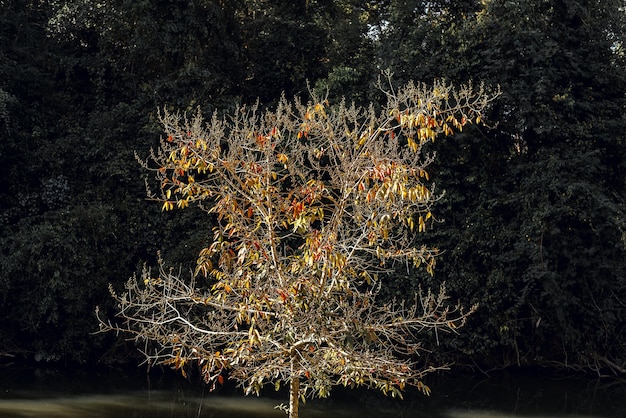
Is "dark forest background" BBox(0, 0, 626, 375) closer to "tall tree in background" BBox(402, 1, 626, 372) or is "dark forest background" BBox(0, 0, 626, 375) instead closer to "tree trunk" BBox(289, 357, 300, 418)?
"tall tree in background" BBox(402, 1, 626, 372)

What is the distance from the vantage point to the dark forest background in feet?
36.9

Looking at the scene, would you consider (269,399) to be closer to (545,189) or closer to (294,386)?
(545,189)

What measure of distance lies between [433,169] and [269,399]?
12.5 feet

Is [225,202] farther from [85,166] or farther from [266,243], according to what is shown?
[85,166]

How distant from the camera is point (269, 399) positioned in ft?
32.6

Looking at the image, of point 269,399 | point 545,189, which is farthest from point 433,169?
point 269,399

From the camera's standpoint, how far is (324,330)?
511cm

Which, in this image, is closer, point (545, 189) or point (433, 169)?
point (545, 189)

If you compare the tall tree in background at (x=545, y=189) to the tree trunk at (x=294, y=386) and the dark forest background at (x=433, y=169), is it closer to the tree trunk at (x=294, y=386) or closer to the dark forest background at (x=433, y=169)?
the dark forest background at (x=433, y=169)

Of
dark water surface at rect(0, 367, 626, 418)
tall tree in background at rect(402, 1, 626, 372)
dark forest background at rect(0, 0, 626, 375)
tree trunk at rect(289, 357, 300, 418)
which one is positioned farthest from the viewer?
dark forest background at rect(0, 0, 626, 375)

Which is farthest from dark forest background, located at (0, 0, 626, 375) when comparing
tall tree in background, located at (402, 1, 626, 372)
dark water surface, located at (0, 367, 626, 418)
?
dark water surface, located at (0, 367, 626, 418)

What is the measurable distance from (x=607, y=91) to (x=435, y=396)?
187 inches

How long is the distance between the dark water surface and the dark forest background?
0.48 meters

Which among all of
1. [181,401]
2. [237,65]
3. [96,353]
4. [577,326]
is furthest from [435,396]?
[237,65]
